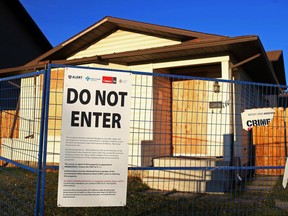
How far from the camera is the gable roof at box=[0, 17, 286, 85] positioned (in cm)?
790

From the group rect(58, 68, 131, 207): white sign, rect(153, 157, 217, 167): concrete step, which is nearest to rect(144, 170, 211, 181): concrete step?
rect(153, 157, 217, 167): concrete step

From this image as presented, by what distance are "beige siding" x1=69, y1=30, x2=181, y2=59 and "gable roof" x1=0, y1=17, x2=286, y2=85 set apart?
116 mm

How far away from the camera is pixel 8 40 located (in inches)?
755

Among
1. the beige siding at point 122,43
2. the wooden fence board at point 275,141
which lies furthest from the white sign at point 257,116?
the beige siding at point 122,43

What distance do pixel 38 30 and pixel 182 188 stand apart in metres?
17.5

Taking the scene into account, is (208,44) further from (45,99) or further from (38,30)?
(38,30)

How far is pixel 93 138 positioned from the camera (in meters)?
3.76

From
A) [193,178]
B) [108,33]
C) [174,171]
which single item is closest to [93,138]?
[174,171]

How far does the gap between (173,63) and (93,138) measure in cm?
564

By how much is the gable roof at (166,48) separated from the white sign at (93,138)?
14.9 feet

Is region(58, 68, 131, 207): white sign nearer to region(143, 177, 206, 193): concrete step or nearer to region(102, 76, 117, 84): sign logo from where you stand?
region(102, 76, 117, 84): sign logo

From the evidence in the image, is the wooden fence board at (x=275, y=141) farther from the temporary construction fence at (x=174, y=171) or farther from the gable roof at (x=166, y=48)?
the gable roof at (x=166, y=48)

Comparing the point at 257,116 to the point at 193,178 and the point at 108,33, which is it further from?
the point at 108,33

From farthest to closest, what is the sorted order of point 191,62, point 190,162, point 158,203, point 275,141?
point 191,62 → point 275,141 → point 190,162 → point 158,203
